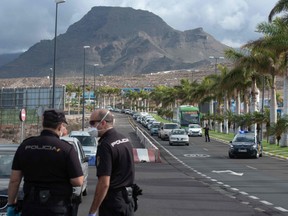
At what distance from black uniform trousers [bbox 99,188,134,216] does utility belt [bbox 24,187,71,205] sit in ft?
1.71

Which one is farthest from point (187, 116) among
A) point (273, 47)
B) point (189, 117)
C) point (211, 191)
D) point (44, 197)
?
point (44, 197)

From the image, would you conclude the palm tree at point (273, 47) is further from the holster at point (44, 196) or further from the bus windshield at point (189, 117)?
the holster at point (44, 196)

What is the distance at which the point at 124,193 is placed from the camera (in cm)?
617

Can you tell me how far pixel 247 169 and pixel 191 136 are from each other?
41621mm

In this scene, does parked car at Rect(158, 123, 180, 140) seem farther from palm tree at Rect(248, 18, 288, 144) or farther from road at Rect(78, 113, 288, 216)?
road at Rect(78, 113, 288, 216)

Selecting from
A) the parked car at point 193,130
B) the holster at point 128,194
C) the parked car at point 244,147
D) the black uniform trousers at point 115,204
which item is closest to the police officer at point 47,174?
the black uniform trousers at point 115,204

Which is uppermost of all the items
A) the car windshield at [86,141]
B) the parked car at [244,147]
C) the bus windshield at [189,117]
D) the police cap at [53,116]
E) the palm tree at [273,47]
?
the palm tree at [273,47]

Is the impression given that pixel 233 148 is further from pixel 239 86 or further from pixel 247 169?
pixel 239 86

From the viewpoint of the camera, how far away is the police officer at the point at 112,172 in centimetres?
599

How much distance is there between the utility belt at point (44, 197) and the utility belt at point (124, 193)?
574 mm

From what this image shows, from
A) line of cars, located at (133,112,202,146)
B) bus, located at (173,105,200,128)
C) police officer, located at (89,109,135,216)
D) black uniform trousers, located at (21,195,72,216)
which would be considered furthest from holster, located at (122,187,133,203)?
bus, located at (173,105,200,128)

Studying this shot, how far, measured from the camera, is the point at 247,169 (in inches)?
1059

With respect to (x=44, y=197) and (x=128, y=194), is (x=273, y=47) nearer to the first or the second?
(x=128, y=194)

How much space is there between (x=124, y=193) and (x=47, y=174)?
914mm
